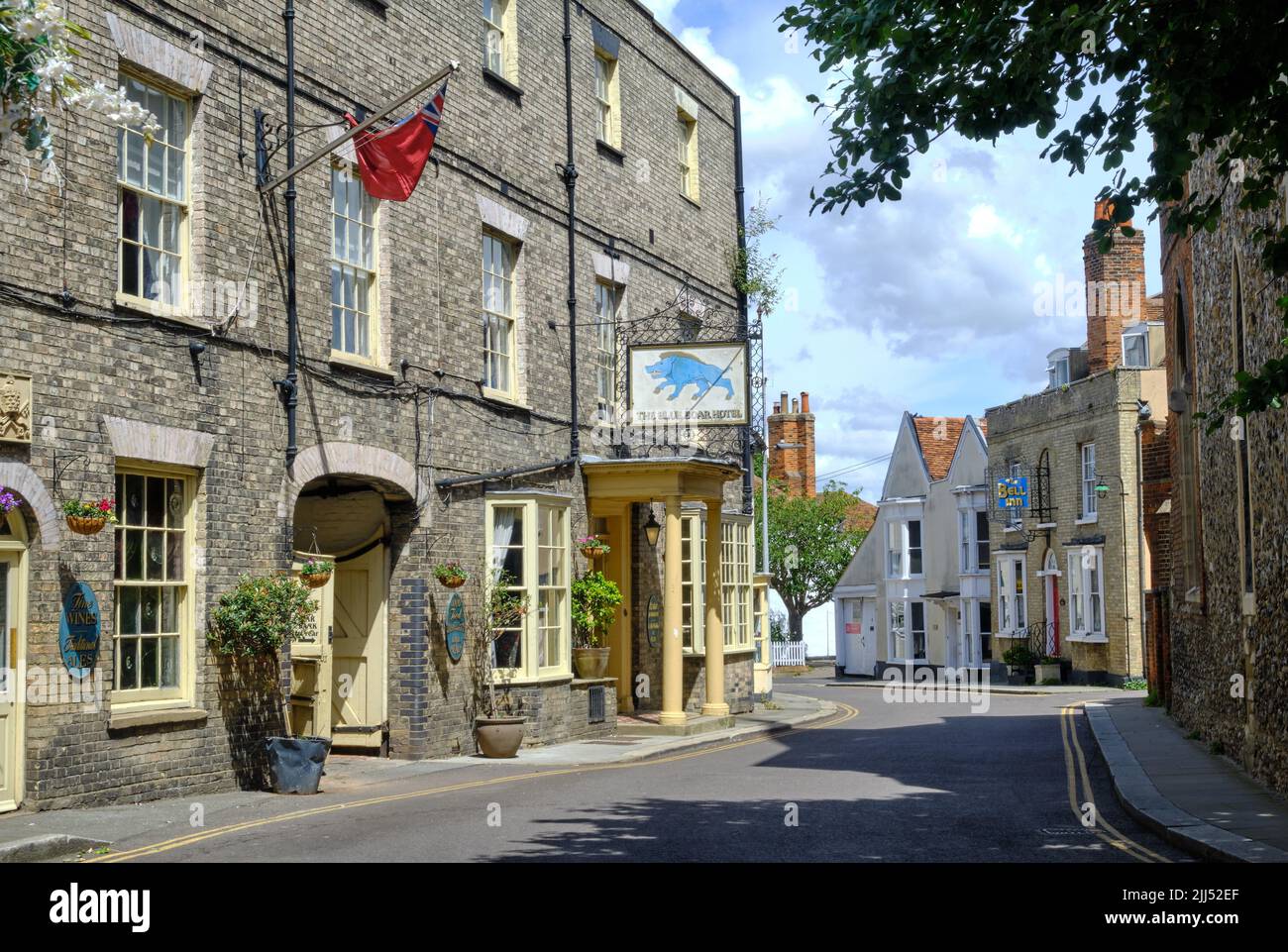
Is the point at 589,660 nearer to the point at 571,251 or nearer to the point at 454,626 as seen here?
the point at 454,626

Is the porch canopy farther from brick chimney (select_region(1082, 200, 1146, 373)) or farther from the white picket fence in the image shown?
the white picket fence

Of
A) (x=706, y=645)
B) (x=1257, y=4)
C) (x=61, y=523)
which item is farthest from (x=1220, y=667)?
(x=61, y=523)

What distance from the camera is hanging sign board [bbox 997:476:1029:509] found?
41750mm

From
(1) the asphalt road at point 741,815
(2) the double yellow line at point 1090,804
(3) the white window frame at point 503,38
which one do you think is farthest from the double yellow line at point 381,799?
(3) the white window frame at point 503,38

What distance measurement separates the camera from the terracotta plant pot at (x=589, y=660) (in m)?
20.7

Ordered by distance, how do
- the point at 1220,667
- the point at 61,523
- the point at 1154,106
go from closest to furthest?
the point at 1154,106, the point at 61,523, the point at 1220,667

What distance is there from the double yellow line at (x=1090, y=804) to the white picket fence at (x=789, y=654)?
123 feet

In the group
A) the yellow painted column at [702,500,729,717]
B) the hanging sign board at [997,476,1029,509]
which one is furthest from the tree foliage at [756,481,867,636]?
the yellow painted column at [702,500,729,717]

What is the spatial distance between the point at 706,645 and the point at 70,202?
41.7ft

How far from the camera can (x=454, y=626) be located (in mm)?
17875

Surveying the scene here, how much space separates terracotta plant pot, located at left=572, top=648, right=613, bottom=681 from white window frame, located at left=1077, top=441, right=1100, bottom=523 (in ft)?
73.1

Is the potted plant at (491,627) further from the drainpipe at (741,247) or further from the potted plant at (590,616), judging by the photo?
the drainpipe at (741,247)
